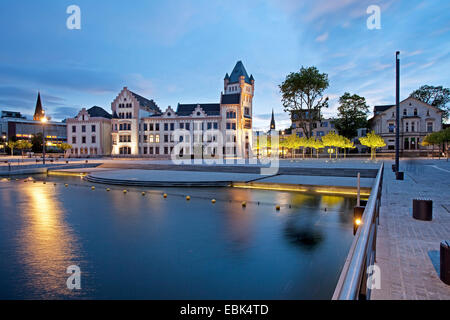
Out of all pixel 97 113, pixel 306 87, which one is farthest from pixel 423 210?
pixel 97 113

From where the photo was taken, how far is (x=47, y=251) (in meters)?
8.58

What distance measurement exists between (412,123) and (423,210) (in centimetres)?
6680

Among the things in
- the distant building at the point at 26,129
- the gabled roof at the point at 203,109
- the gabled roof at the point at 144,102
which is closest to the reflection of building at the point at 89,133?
the gabled roof at the point at 144,102

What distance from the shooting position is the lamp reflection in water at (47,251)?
6.47m

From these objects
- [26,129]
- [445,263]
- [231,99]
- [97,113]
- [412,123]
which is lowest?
[445,263]

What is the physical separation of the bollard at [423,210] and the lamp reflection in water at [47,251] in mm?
9542

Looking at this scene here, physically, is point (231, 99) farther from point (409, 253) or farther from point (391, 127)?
point (409, 253)

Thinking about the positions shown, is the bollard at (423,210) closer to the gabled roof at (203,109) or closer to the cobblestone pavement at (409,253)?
the cobblestone pavement at (409,253)

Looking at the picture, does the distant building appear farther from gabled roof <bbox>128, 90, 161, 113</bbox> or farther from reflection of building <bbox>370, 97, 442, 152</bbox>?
reflection of building <bbox>370, 97, 442, 152</bbox>

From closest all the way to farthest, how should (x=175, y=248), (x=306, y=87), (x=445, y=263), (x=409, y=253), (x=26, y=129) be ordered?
1. (x=445, y=263)
2. (x=409, y=253)
3. (x=175, y=248)
4. (x=306, y=87)
5. (x=26, y=129)

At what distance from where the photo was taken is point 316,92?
173 ft

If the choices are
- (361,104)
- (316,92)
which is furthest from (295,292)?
(361,104)

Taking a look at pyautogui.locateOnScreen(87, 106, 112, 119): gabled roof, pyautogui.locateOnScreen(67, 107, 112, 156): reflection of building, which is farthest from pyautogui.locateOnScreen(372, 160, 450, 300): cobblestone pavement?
pyautogui.locateOnScreen(87, 106, 112, 119): gabled roof

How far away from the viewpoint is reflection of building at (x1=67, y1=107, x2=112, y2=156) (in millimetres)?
69875
